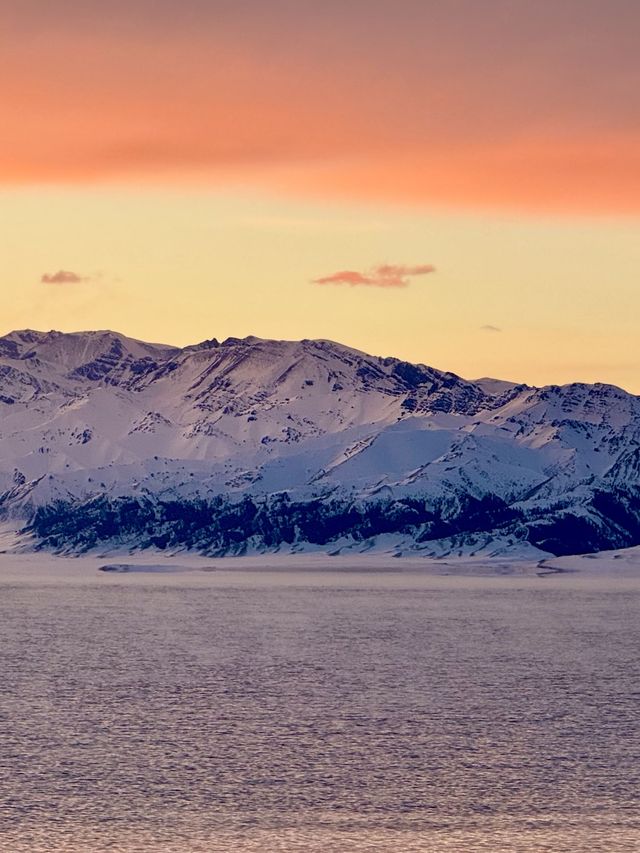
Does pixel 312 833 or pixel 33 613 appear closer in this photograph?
pixel 312 833

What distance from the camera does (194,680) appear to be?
338 ft

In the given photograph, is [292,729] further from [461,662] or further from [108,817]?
[461,662]

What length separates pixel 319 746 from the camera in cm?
7319

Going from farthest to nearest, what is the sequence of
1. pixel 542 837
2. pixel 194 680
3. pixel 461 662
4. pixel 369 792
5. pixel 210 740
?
pixel 461 662 < pixel 194 680 < pixel 210 740 < pixel 369 792 < pixel 542 837

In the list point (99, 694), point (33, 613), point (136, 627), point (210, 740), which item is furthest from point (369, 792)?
point (33, 613)

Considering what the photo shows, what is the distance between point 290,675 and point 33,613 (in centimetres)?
8834

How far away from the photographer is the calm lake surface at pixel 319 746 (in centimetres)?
5488

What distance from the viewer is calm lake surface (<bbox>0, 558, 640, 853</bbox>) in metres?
54.9

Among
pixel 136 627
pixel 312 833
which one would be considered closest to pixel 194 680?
pixel 312 833

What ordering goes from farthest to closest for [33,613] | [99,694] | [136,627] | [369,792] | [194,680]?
[33,613]
[136,627]
[194,680]
[99,694]
[369,792]

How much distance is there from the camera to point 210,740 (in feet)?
247

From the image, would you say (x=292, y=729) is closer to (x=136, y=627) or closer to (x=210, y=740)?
(x=210, y=740)

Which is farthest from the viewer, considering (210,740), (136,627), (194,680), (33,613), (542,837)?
(33,613)

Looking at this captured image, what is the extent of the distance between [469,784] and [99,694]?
36.9 metres
